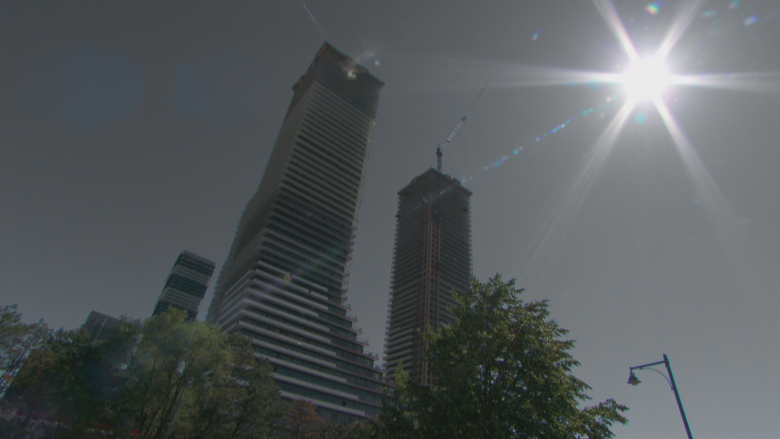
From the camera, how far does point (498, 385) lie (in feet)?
55.7

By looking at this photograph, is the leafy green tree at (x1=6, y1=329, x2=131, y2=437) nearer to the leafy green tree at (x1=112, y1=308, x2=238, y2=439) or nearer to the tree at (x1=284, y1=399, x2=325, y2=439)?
the leafy green tree at (x1=112, y1=308, x2=238, y2=439)

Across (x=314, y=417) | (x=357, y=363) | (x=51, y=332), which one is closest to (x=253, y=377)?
(x=51, y=332)

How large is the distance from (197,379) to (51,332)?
1722 cm

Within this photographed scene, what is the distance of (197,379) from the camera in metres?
32.3

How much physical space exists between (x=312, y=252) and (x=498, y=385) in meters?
106

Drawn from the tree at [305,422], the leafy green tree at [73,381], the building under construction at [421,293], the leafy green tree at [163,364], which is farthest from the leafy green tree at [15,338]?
the building under construction at [421,293]

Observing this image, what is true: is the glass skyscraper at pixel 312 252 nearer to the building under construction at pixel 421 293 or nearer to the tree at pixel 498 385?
the building under construction at pixel 421 293

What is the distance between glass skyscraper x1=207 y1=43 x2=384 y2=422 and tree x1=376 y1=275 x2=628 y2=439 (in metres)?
77.5

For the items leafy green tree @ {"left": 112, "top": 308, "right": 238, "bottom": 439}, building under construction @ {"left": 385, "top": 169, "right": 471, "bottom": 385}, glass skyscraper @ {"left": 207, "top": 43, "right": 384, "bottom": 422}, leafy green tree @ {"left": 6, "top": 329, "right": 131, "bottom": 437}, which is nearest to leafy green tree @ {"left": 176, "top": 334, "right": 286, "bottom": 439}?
leafy green tree @ {"left": 112, "top": 308, "right": 238, "bottom": 439}

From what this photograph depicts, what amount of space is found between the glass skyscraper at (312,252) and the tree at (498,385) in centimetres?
7754

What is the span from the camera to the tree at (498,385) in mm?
15586

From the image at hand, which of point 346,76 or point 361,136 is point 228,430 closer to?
point 361,136

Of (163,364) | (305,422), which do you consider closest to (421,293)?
(305,422)

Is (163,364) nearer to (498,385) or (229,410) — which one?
(229,410)
